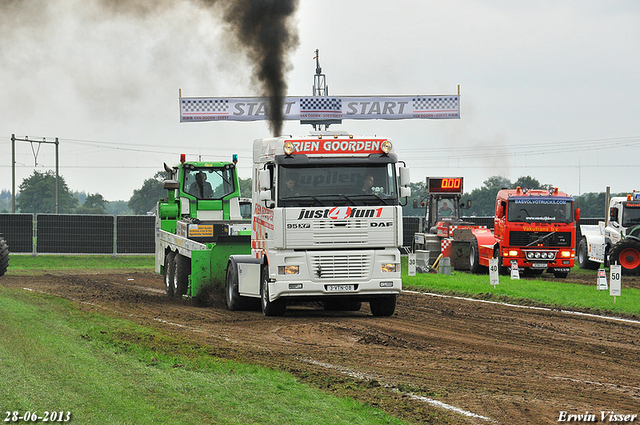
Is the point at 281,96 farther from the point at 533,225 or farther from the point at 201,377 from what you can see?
the point at 201,377

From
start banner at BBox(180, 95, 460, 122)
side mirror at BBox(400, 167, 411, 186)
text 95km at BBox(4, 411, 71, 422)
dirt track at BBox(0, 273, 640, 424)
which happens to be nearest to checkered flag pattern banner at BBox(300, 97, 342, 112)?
start banner at BBox(180, 95, 460, 122)

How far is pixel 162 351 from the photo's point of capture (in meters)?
11.2

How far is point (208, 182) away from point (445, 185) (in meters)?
14.9

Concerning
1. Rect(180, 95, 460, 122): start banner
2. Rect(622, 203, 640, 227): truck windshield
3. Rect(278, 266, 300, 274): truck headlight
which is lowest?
Rect(278, 266, 300, 274): truck headlight

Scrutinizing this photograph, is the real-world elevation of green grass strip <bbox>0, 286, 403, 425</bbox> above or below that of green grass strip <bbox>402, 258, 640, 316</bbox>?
above

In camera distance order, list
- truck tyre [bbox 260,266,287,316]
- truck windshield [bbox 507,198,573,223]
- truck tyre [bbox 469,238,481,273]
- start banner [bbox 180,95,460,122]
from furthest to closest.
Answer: start banner [bbox 180,95,460,122] < truck tyre [bbox 469,238,481,273] < truck windshield [bbox 507,198,573,223] < truck tyre [bbox 260,266,287,316]

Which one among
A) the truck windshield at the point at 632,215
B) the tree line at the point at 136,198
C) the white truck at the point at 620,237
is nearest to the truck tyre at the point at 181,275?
the white truck at the point at 620,237

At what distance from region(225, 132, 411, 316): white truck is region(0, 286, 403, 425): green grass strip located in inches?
121

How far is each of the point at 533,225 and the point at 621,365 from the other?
18236mm

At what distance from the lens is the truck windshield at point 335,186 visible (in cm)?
1456

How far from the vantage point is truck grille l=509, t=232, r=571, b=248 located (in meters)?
28.5

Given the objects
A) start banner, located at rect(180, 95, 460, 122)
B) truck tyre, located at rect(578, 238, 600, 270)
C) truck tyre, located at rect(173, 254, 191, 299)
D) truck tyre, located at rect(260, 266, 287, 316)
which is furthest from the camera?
start banner, located at rect(180, 95, 460, 122)

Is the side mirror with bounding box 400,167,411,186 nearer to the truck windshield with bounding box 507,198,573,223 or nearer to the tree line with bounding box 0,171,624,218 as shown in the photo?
the truck windshield with bounding box 507,198,573,223

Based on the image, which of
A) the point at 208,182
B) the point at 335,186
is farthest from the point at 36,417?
the point at 208,182
